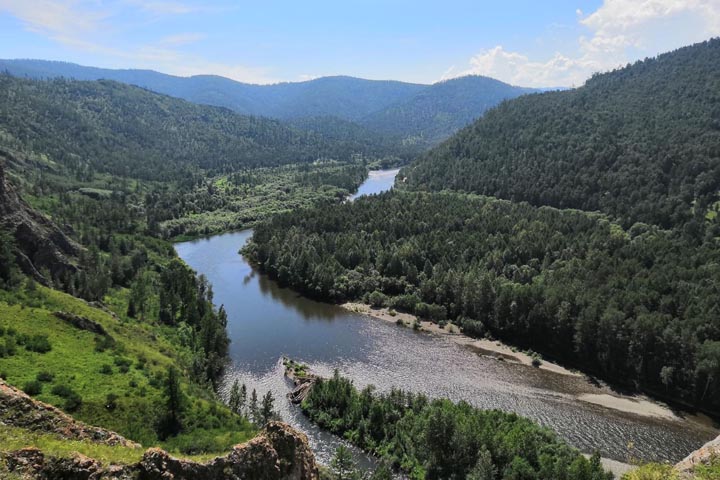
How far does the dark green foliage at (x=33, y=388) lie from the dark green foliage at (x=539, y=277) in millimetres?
72622

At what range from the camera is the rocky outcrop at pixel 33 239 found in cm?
7481

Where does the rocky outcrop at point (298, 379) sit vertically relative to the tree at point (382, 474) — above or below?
below

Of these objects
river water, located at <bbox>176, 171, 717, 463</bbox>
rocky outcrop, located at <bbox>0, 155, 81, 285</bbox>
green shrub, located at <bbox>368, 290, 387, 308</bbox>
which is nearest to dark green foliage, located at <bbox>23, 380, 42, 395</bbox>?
river water, located at <bbox>176, 171, 717, 463</bbox>

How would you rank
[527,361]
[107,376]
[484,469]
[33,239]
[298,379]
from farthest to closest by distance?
[527,361]
[33,239]
[298,379]
[107,376]
[484,469]

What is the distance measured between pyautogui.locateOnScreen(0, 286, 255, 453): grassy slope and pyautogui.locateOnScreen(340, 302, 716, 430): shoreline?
48390 millimetres

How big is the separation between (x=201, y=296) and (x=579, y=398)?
234 feet

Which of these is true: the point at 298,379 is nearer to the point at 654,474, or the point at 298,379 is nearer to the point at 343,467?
the point at 343,467

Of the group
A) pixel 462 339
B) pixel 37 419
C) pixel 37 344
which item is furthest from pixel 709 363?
pixel 37 344

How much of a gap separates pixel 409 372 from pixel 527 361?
2192 centimetres

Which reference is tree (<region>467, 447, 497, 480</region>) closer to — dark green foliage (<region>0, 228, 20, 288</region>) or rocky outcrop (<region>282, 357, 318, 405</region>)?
rocky outcrop (<region>282, 357, 318, 405</region>)

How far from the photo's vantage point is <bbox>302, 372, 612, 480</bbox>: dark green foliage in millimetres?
49781

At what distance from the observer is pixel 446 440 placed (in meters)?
53.9

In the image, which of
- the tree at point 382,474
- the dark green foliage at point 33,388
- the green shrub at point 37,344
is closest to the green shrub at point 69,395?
the dark green foliage at point 33,388

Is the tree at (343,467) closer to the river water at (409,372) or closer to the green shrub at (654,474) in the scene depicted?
the river water at (409,372)
